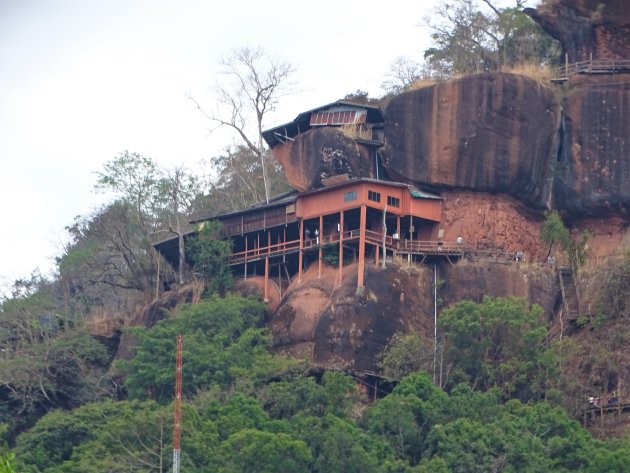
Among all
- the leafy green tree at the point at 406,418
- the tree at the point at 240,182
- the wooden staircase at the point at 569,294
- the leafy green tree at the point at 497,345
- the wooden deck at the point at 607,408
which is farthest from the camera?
the tree at the point at 240,182

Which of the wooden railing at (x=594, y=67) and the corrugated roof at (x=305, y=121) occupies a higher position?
the wooden railing at (x=594, y=67)

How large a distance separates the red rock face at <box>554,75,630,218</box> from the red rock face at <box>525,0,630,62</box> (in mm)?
1405

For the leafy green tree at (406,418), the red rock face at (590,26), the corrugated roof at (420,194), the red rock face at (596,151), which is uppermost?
the red rock face at (590,26)

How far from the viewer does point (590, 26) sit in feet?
195

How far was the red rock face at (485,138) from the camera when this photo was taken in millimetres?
57938

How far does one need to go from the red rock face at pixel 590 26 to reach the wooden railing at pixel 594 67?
1.20ft

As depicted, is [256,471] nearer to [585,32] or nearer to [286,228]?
[286,228]

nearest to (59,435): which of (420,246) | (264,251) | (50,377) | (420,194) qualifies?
(50,377)

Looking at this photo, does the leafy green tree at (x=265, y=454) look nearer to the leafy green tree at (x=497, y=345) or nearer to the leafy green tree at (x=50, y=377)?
the leafy green tree at (x=497, y=345)

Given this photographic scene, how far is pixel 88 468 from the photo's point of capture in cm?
4875

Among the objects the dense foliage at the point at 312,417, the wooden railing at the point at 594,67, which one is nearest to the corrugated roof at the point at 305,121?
the wooden railing at the point at 594,67

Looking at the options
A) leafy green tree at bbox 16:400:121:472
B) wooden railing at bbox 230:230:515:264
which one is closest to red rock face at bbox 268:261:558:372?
wooden railing at bbox 230:230:515:264

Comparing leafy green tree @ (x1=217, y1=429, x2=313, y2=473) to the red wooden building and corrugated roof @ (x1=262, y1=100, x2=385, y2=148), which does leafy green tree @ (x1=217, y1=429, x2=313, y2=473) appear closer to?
the red wooden building

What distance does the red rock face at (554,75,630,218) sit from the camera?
57.6m
